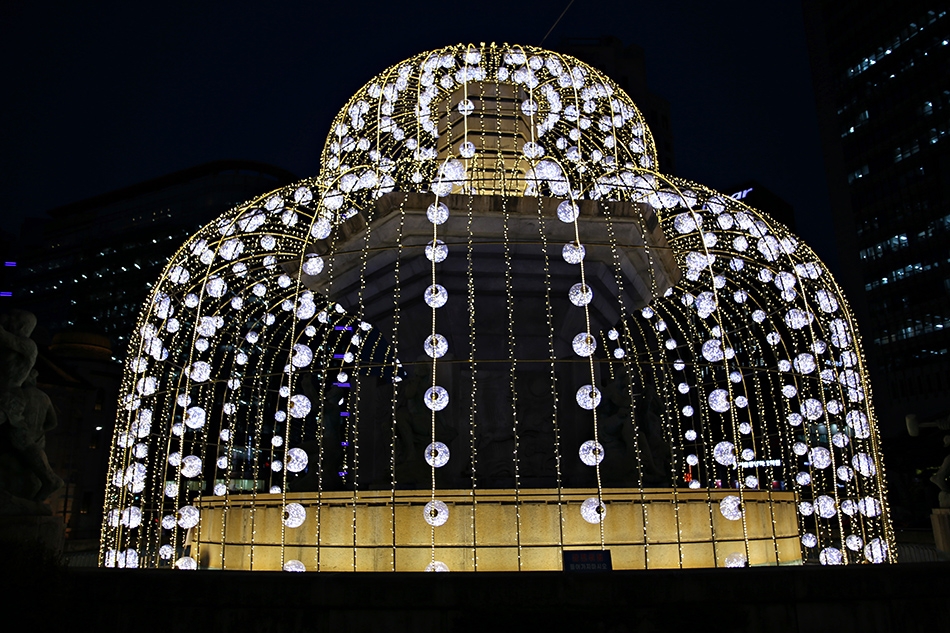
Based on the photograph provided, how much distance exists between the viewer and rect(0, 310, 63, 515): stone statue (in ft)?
28.3

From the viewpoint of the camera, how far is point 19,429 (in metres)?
8.66

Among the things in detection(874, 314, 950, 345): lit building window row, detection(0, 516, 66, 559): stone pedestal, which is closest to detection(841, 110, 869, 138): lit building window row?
detection(874, 314, 950, 345): lit building window row

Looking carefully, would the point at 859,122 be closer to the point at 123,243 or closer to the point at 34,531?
the point at 34,531

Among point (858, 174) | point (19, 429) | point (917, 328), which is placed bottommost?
point (19, 429)

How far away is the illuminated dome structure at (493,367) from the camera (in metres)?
11.1

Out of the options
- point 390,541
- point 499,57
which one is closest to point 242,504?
point 390,541

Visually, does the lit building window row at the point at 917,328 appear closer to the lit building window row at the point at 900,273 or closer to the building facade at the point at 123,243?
the lit building window row at the point at 900,273

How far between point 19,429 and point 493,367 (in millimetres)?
7972

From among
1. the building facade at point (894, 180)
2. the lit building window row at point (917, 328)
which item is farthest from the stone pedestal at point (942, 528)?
the lit building window row at point (917, 328)

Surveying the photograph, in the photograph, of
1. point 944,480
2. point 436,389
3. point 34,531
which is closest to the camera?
point 34,531

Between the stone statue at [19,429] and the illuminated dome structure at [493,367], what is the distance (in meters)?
3.37

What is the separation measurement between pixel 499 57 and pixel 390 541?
10.7 meters

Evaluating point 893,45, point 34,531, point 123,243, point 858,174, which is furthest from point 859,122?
point 123,243

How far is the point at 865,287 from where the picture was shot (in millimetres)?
67875
